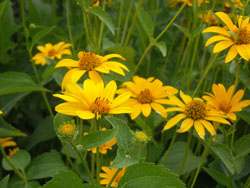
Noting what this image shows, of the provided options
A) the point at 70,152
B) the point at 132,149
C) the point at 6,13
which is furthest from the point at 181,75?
the point at 6,13

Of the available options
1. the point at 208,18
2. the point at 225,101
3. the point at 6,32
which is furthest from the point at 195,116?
the point at 6,32

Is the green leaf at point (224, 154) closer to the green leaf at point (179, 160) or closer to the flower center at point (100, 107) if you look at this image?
the green leaf at point (179, 160)

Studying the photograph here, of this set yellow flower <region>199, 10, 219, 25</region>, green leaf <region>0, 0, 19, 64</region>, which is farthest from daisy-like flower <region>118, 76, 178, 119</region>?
green leaf <region>0, 0, 19, 64</region>

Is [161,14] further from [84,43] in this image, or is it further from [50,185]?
[50,185]

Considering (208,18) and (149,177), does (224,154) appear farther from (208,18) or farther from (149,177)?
(208,18)

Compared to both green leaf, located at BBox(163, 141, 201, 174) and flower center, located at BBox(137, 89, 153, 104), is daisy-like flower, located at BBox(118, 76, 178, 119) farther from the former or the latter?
green leaf, located at BBox(163, 141, 201, 174)

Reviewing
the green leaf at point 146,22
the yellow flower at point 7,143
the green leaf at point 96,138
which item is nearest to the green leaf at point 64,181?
the green leaf at point 96,138
